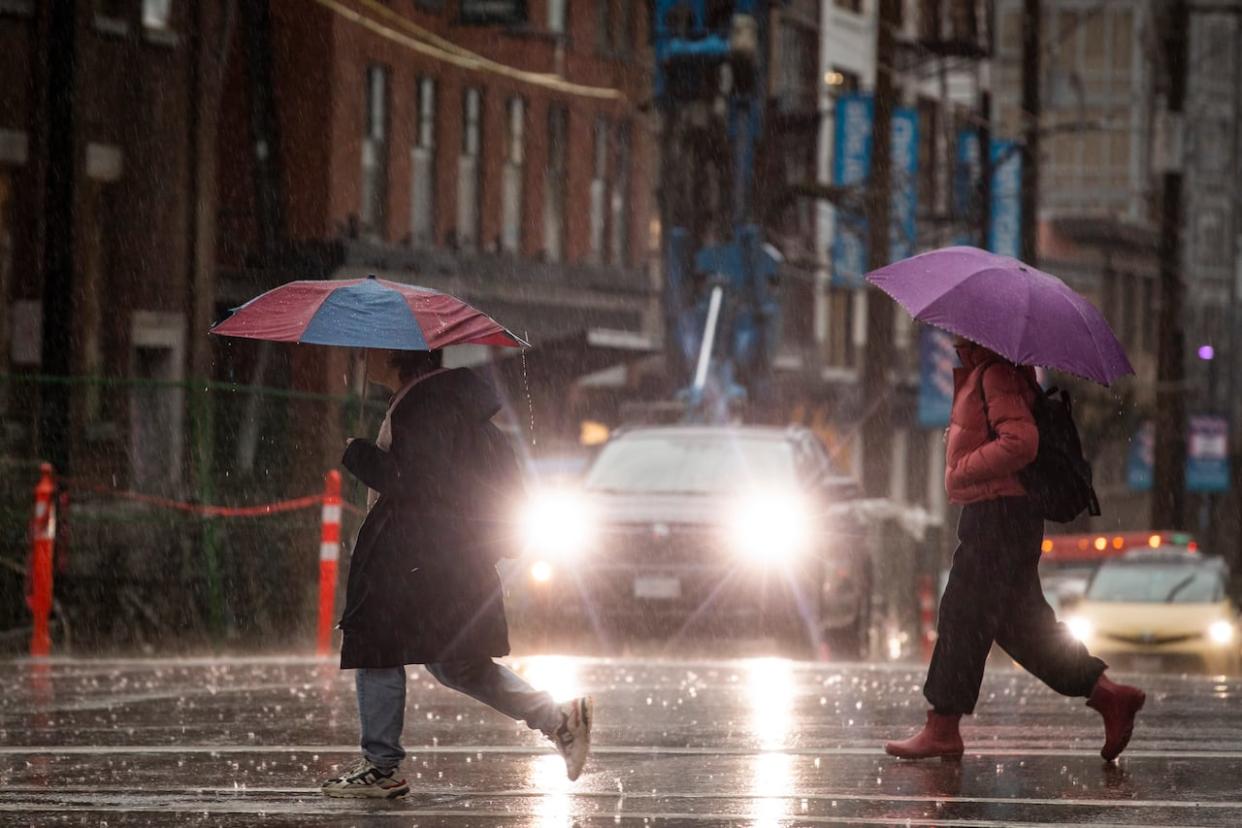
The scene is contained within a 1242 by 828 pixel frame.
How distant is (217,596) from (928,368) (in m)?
23.0

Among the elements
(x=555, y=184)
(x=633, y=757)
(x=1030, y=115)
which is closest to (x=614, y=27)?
(x=555, y=184)

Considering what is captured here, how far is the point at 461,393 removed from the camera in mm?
8867

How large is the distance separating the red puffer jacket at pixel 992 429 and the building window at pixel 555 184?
3111 cm

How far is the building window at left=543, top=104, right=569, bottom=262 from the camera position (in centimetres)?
4122

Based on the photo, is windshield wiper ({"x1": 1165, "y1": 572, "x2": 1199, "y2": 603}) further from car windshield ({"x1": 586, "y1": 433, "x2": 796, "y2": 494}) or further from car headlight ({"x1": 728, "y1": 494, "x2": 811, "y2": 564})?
car headlight ({"x1": 728, "y1": 494, "x2": 811, "y2": 564})

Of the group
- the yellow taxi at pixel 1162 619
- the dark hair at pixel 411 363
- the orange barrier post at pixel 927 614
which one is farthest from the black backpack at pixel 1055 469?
the orange barrier post at pixel 927 614

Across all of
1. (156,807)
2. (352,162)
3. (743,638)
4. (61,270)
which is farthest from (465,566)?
(352,162)

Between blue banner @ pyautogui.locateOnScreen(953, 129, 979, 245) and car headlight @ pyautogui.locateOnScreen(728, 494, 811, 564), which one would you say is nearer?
car headlight @ pyautogui.locateOnScreen(728, 494, 811, 564)

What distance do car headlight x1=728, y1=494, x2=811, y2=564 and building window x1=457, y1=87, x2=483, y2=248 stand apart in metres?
20.6

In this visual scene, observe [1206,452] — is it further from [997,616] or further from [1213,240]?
[997,616]

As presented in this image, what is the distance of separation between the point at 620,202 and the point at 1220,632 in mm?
21085

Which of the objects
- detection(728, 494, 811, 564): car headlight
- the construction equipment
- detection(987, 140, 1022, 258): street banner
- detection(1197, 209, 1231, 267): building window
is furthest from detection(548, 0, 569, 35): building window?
detection(1197, 209, 1231, 267): building window

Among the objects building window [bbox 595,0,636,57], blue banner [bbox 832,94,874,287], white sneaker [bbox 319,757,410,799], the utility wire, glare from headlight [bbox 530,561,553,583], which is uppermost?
building window [bbox 595,0,636,57]

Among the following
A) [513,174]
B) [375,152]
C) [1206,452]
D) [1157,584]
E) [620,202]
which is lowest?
[1206,452]
